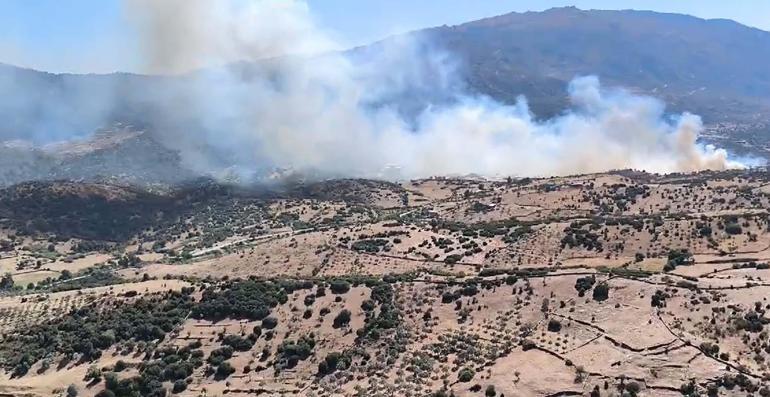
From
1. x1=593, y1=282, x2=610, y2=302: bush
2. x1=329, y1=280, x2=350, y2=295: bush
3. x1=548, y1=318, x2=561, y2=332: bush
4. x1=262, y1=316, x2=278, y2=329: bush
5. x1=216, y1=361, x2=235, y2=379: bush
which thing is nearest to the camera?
x1=216, y1=361, x2=235, y2=379: bush

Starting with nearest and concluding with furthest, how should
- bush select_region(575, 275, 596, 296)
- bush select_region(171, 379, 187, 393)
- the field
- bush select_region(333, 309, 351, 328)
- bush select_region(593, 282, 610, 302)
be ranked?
the field, bush select_region(171, 379, 187, 393), bush select_region(593, 282, 610, 302), bush select_region(575, 275, 596, 296), bush select_region(333, 309, 351, 328)

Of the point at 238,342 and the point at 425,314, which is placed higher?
the point at 425,314

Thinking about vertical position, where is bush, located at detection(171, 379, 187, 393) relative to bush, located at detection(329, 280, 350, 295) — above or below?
below

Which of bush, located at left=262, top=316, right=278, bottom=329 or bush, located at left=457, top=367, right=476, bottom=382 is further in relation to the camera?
bush, located at left=262, top=316, right=278, bottom=329

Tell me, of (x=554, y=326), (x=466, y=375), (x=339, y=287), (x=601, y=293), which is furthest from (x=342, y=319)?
(x=601, y=293)

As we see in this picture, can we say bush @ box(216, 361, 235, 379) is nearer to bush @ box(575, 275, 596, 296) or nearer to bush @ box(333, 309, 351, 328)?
bush @ box(333, 309, 351, 328)

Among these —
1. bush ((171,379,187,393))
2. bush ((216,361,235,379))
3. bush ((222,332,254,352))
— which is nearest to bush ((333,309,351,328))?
bush ((222,332,254,352))

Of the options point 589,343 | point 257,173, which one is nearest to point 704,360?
point 589,343

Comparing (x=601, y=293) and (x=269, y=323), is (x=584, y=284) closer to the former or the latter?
(x=601, y=293)

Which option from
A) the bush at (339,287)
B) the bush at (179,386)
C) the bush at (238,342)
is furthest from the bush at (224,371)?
the bush at (339,287)

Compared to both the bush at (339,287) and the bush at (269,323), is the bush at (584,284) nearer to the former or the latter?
the bush at (339,287)

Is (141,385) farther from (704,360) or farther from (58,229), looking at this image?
(58,229)
